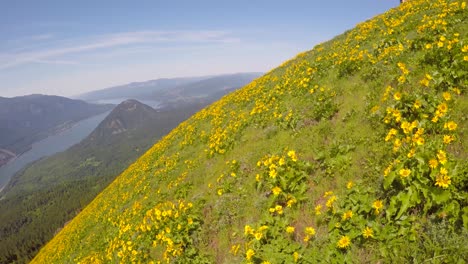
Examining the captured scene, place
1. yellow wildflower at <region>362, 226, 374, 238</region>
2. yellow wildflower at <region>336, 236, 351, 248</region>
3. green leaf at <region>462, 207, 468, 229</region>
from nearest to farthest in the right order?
green leaf at <region>462, 207, 468, 229</region> < yellow wildflower at <region>362, 226, 374, 238</region> < yellow wildflower at <region>336, 236, 351, 248</region>

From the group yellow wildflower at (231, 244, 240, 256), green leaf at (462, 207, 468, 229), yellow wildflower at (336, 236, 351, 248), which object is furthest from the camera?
yellow wildflower at (231, 244, 240, 256)

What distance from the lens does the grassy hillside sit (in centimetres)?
517

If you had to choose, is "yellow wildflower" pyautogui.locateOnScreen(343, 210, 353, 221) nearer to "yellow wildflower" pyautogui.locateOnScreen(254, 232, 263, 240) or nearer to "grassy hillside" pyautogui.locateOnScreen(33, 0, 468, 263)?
"grassy hillside" pyautogui.locateOnScreen(33, 0, 468, 263)

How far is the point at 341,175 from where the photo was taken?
7.70 m

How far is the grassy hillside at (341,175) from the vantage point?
17.0ft

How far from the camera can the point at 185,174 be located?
15.0m

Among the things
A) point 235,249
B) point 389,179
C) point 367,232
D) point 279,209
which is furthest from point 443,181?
point 235,249

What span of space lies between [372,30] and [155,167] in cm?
1611

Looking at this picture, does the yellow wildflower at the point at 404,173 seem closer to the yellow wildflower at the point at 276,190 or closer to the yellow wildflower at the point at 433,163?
the yellow wildflower at the point at 433,163

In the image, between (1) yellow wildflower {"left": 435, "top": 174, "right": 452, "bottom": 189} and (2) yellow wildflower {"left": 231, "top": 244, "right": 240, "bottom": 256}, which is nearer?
(1) yellow wildflower {"left": 435, "top": 174, "right": 452, "bottom": 189}

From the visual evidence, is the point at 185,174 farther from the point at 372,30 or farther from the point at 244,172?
the point at 372,30

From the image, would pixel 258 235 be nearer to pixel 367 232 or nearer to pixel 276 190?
pixel 276 190

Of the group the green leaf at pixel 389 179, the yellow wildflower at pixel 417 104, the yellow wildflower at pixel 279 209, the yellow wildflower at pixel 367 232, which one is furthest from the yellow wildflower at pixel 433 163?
the yellow wildflower at pixel 279 209

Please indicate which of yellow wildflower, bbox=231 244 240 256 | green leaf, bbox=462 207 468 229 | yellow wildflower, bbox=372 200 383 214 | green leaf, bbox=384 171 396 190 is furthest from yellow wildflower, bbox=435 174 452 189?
yellow wildflower, bbox=231 244 240 256
